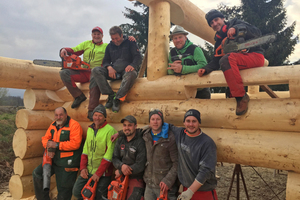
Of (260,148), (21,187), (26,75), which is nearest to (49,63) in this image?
(26,75)

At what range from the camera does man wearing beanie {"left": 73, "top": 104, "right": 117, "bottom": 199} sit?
4387 mm

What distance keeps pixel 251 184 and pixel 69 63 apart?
6727mm

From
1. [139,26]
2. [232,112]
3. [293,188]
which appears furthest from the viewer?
[139,26]

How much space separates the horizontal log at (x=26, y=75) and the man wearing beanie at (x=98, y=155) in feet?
8.21

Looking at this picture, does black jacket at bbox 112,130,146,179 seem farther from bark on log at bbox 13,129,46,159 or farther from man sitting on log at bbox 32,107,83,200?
bark on log at bbox 13,129,46,159

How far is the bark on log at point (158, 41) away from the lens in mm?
4816

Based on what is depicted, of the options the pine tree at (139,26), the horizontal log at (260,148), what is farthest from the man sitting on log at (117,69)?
the pine tree at (139,26)

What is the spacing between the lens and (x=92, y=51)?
238 inches

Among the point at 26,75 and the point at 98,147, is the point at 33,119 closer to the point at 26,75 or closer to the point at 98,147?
the point at 26,75

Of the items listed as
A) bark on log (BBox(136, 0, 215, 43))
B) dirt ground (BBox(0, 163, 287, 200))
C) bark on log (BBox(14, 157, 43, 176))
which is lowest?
dirt ground (BBox(0, 163, 287, 200))

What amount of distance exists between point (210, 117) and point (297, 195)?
166cm

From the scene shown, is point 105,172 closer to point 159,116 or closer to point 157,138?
point 157,138

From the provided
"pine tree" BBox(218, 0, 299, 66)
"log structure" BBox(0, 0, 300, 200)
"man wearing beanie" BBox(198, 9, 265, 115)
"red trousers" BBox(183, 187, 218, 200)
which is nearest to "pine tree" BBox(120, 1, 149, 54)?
"pine tree" BBox(218, 0, 299, 66)

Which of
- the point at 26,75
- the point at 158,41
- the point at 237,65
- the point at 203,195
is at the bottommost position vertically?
the point at 203,195
